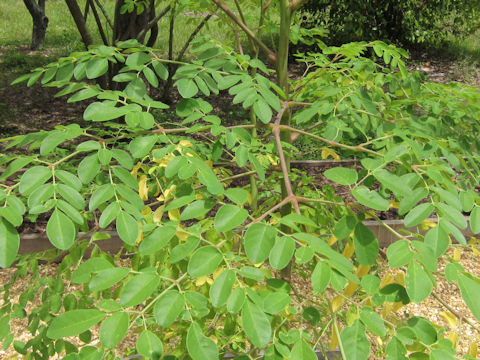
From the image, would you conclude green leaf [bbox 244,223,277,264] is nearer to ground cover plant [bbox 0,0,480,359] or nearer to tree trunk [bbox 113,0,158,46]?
ground cover plant [bbox 0,0,480,359]

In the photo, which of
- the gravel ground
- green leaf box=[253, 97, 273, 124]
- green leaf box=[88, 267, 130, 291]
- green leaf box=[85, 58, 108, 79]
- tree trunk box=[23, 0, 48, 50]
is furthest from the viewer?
tree trunk box=[23, 0, 48, 50]

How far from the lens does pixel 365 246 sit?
2.82 feet

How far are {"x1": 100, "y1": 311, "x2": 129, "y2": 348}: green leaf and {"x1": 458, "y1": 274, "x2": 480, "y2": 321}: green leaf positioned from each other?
64cm

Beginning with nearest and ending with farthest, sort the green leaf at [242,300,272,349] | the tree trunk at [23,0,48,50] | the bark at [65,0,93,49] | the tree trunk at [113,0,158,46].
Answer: the green leaf at [242,300,272,349], the bark at [65,0,93,49], the tree trunk at [113,0,158,46], the tree trunk at [23,0,48,50]

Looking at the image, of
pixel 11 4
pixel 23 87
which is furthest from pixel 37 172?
pixel 11 4

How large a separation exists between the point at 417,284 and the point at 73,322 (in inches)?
25.5

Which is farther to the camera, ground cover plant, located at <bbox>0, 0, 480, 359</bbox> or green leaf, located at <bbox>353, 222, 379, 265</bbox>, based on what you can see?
green leaf, located at <bbox>353, 222, 379, 265</bbox>

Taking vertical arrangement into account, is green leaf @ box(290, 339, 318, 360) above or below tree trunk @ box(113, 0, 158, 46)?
below

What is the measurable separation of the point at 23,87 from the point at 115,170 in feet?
18.6

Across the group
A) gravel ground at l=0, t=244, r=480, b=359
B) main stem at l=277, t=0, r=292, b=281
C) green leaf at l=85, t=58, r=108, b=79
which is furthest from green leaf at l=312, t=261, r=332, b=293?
gravel ground at l=0, t=244, r=480, b=359

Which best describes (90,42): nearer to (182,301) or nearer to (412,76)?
(412,76)

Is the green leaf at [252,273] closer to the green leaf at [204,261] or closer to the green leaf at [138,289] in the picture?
the green leaf at [204,261]

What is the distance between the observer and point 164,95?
5.36 meters

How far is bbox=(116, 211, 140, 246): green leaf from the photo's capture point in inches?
33.3
